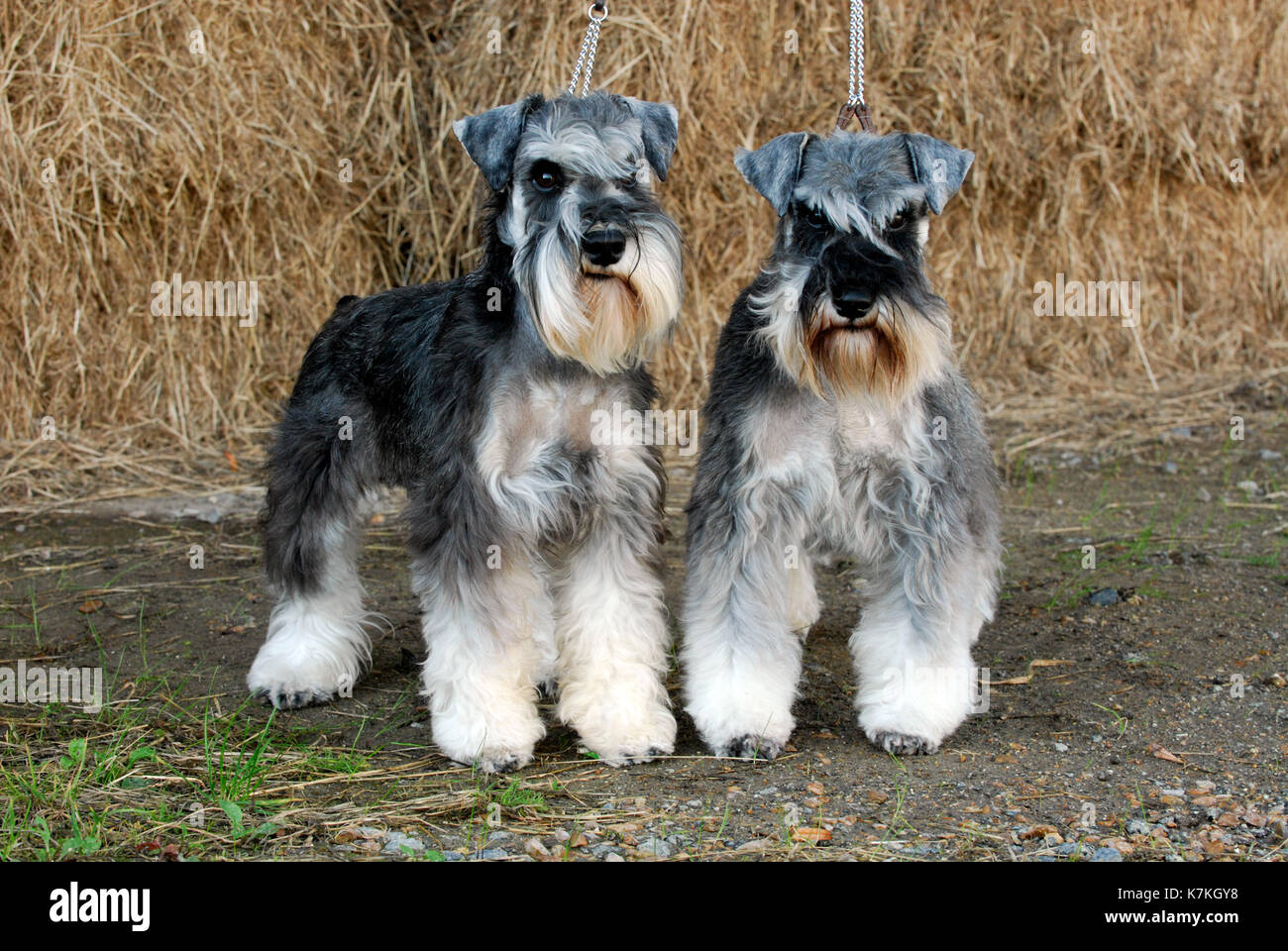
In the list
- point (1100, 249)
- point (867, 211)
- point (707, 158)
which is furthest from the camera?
point (1100, 249)

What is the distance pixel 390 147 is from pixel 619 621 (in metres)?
4.38

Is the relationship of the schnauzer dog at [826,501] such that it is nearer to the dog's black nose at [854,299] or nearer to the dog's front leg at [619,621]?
the dog's front leg at [619,621]

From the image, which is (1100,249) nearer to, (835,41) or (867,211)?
(835,41)

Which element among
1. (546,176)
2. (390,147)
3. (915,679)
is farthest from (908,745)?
(390,147)

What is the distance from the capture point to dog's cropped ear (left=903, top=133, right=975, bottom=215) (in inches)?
177

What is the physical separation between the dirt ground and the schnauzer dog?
0.20 m

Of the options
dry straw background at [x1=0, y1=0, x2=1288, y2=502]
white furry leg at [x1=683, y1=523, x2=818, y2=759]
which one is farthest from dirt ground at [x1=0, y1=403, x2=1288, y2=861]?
dry straw background at [x1=0, y1=0, x2=1288, y2=502]

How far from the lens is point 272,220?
25.9ft

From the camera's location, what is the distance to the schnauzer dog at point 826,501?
14.5ft

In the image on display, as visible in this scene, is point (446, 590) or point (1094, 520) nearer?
point (446, 590)

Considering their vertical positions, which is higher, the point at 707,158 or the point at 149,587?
the point at 707,158
